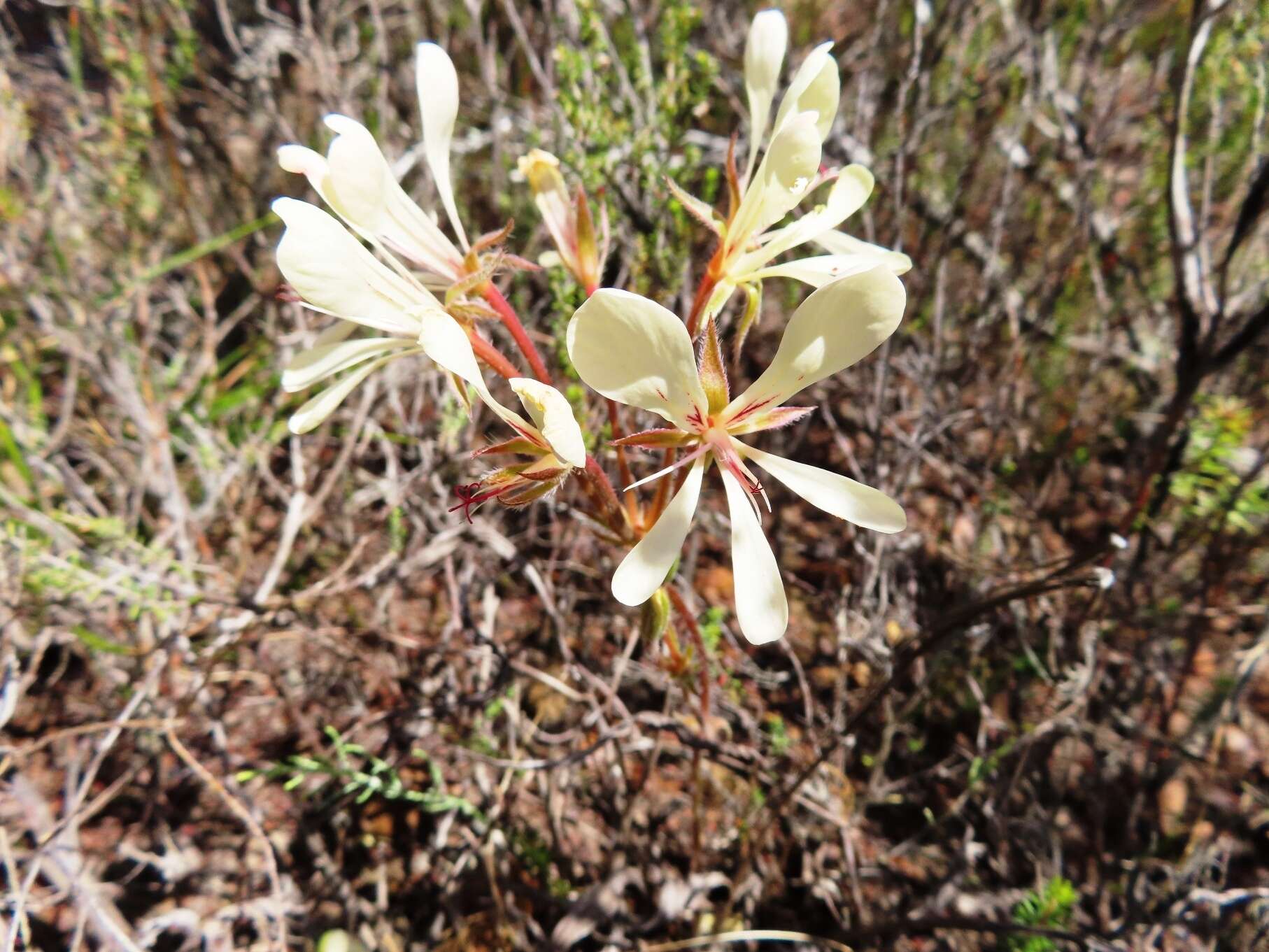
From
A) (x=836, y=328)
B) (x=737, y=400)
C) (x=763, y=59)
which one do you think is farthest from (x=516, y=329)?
(x=763, y=59)

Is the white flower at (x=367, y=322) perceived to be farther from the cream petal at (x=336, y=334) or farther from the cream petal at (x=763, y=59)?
the cream petal at (x=763, y=59)

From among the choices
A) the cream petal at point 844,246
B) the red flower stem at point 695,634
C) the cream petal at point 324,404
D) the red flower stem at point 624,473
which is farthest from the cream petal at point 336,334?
the cream petal at point 844,246

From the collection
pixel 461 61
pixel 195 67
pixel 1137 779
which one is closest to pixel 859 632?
pixel 1137 779

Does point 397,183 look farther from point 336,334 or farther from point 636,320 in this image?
point 636,320

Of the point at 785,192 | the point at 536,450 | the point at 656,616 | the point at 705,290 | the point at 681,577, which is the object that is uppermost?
the point at 785,192

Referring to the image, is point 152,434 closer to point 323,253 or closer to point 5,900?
point 5,900

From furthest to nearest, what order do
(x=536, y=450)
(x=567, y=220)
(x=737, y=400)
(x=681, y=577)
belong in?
(x=681, y=577) → (x=567, y=220) → (x=737, y=400) → (x=536, y=450)
